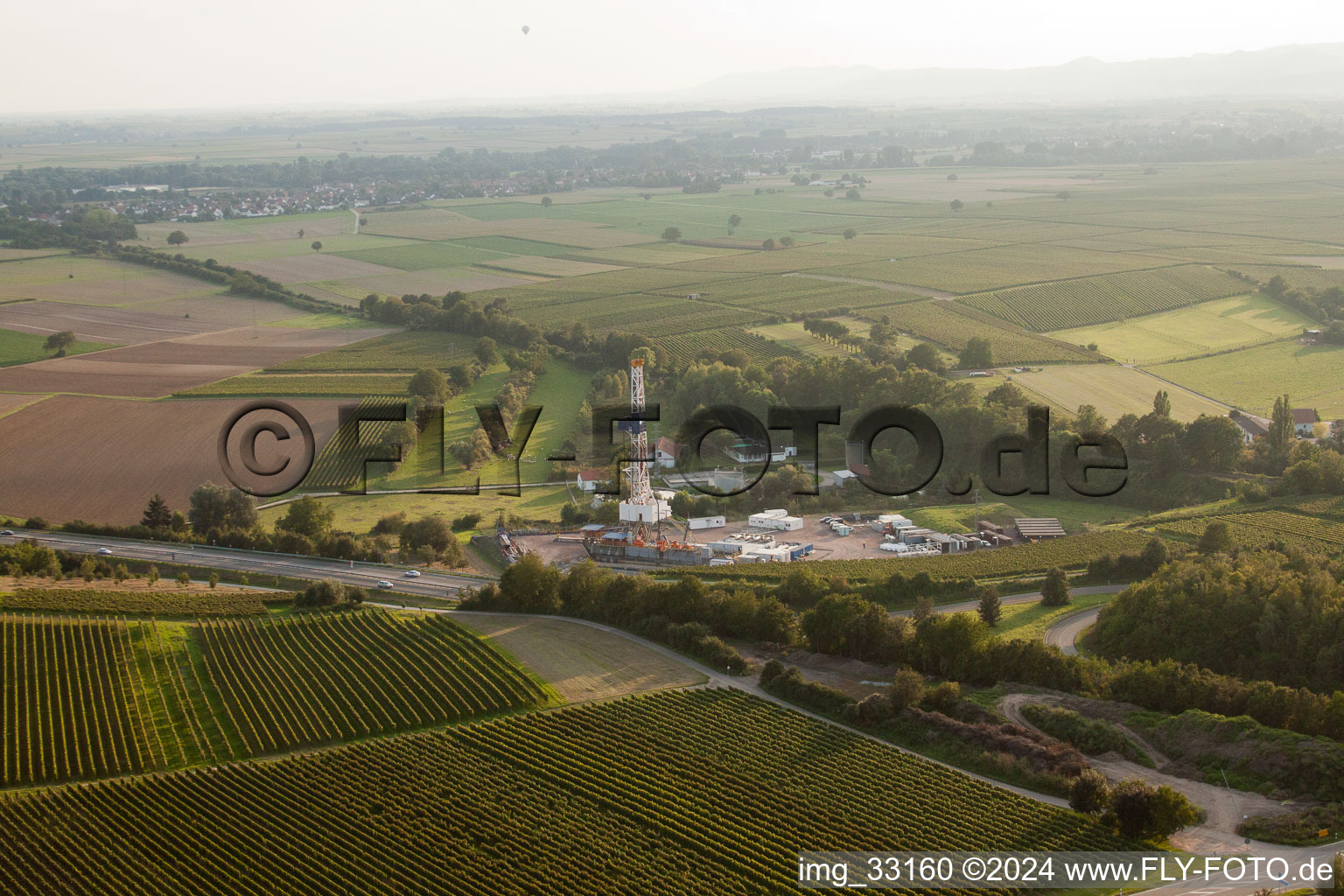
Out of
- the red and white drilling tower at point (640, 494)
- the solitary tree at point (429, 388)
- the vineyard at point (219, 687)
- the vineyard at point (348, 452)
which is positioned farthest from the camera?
the solitary tree at point (429, 388)

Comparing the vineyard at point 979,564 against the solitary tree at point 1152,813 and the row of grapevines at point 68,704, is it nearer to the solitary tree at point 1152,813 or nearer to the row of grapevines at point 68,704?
the solitary tree at point 1152,813

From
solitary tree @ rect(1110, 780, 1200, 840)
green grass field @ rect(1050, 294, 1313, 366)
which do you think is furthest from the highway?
green grass field @ rect(1050, 294, 1313, 366)

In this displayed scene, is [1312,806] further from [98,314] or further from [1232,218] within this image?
[1232,218]

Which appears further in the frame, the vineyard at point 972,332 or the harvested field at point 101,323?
the harvested field at point 101,323

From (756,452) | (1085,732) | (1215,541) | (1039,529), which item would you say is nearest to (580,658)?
(1085,732)

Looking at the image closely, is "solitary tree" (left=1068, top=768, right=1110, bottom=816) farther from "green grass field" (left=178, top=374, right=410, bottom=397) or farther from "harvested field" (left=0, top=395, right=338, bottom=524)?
"green grass field" (left=178, top=374, right=410, bottom=397)

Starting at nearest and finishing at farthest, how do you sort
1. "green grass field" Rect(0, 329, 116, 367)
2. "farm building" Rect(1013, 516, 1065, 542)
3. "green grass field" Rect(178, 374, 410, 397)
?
"farm building" Rect(1013, 516, 1065, 542)
"green grass field" Rect(178, 374, 410, 397)
"green grass field" Rect(0, 329, 116, 367)

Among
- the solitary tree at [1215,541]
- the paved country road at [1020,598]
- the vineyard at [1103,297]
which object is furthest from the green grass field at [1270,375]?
the paved country road at [1020,598]
